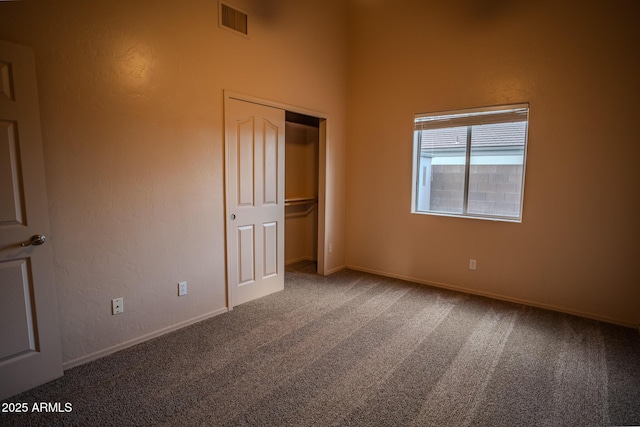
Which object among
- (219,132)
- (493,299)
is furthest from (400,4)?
Answer: (493,299)

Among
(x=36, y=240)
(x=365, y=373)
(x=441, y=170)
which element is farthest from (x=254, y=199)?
(x=441, y=170)

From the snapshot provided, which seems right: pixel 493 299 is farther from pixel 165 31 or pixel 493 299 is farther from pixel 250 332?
pixel 165 31

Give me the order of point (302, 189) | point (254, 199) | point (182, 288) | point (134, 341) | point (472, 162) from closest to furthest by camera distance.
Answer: point (134, 341), point (182, 288), point (254, 199), point (472, 162), point (302, 189)

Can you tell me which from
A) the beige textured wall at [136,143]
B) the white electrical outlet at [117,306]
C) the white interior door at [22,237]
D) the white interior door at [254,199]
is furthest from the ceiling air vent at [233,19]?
the white electrical outlet at [117,306]

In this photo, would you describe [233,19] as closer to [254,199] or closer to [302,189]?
[254,199]

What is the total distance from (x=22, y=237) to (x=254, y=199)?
1.97 metres

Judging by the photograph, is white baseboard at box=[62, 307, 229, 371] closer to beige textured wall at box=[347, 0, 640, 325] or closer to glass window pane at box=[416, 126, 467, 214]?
beige textured wall at box=[347, 0, 640, 325]

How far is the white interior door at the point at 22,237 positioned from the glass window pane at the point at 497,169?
399 cm

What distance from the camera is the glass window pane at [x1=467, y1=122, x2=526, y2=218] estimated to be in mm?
3693

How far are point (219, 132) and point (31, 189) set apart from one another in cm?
152

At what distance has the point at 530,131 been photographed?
11.6 ft

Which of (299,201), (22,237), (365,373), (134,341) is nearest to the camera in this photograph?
(22,237)

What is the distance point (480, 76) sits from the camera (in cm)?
377

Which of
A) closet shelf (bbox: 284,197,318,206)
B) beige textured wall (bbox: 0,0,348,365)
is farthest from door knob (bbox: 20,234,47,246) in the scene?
closet shelf (bbox: 284,197,318,206)
